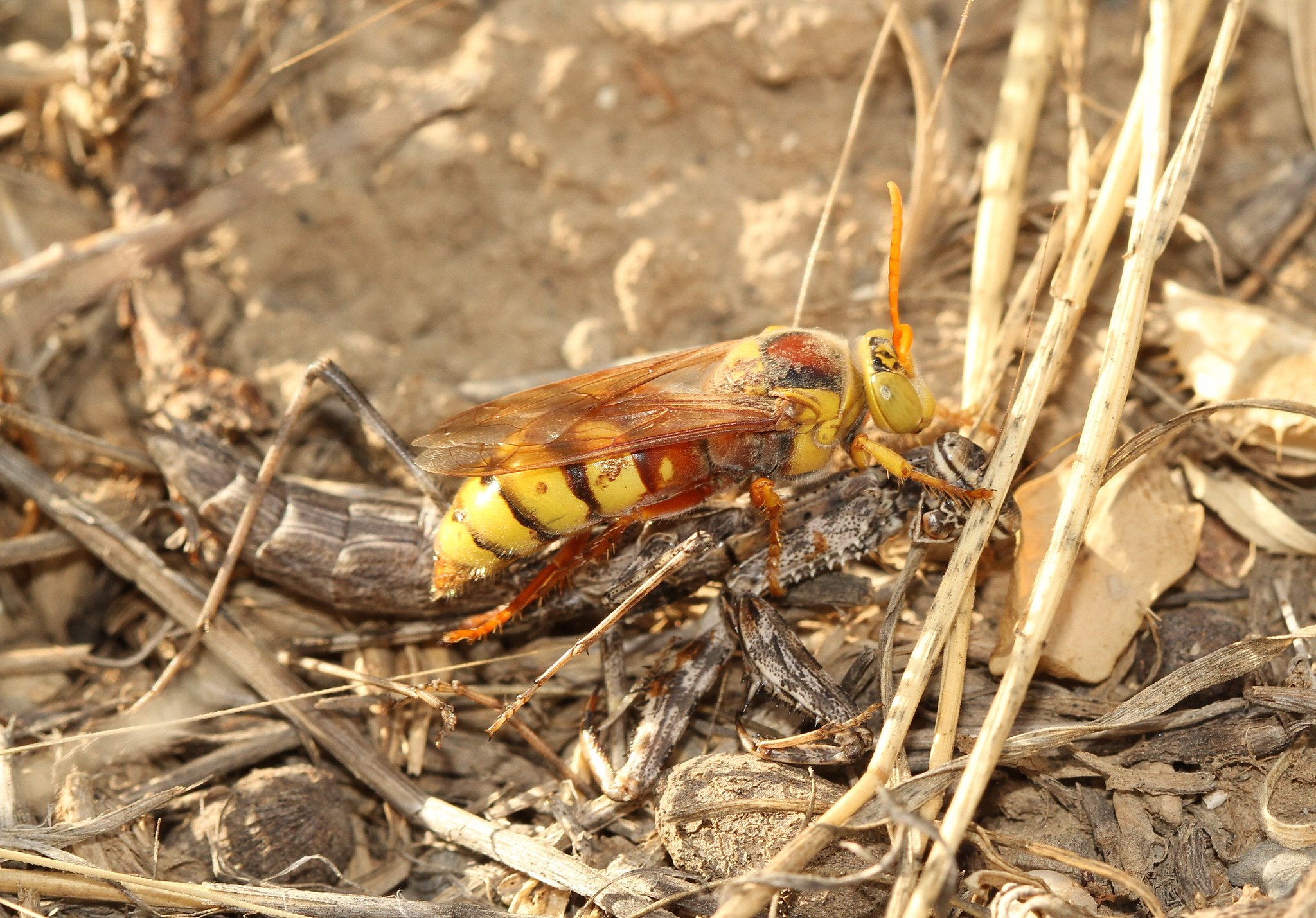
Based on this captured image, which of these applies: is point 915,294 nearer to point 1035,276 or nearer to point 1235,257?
point 1035,276

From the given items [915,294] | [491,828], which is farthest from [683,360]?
[491,828]

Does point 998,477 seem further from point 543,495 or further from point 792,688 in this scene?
point 543,495

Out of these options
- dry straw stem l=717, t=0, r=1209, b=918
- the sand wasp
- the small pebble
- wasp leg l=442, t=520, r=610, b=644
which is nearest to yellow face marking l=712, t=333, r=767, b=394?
the sand wasp

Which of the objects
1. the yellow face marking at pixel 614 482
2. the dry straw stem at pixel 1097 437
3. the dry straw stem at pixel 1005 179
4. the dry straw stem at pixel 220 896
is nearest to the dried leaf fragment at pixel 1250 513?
the dry straw stem at pixel 1097 437

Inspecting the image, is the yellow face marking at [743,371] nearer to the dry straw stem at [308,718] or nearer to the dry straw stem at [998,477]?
the dry straw stem at [998,477]

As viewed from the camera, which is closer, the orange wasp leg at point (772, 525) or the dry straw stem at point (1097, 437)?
the dry straw stem at point (1097, 437)
